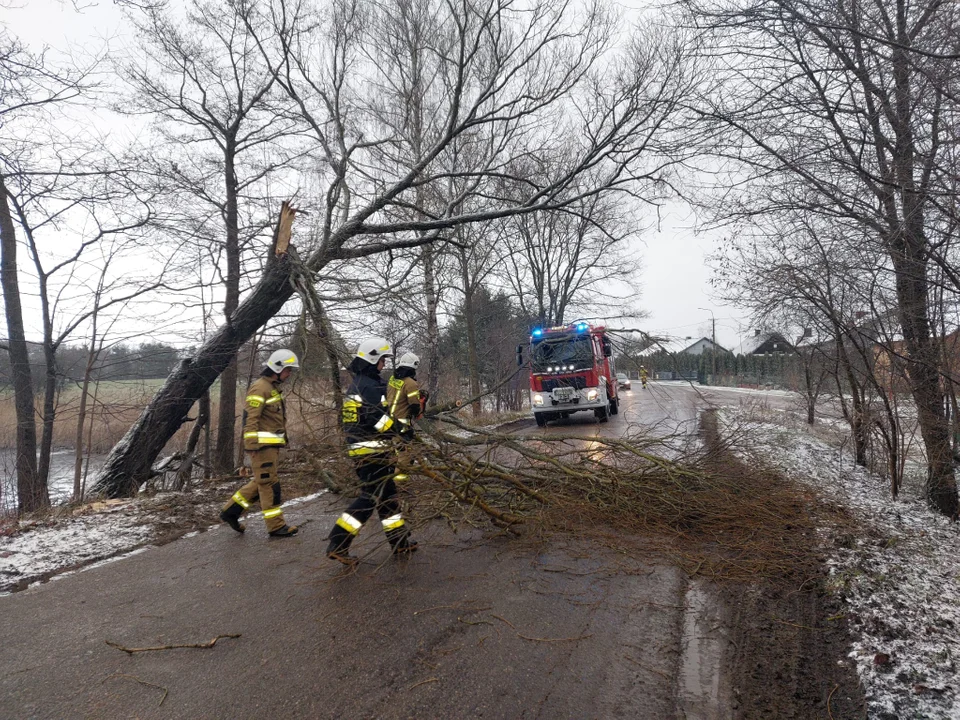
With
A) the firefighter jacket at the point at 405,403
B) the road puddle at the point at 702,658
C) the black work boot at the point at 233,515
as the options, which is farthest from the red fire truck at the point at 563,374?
the road puddle at the point at 702,658

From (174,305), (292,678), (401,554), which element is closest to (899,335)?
(401,554)

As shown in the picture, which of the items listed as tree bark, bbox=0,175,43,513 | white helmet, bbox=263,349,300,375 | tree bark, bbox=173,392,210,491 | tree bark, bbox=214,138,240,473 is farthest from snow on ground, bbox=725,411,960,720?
tree bark, bbox=0,175,43,513

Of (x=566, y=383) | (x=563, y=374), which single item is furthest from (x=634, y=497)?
(x=566, y=383)

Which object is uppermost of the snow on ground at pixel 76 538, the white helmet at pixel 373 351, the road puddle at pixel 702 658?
the white helmet at pixel 373 351

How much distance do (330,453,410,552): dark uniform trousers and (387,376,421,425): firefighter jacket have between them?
0.38 metres

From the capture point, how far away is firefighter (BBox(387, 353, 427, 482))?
496cm

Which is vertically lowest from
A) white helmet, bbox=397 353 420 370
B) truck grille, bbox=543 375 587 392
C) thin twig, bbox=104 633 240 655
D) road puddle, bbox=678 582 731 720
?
road puddle, bbox=678 582 731 720

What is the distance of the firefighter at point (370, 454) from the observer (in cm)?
460

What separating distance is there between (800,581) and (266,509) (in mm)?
4605

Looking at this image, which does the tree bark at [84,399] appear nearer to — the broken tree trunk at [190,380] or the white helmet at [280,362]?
the broken tree trunk at [190,380]

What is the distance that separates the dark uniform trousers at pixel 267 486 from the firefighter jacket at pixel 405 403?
146 centimetres

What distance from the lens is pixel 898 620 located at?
3.58 metres

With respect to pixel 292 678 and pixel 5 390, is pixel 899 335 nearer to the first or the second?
pixel 292 678

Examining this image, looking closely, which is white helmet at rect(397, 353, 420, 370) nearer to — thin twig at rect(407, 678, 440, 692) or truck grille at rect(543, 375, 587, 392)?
thin twig at rect(407, 678, 440, 692)
